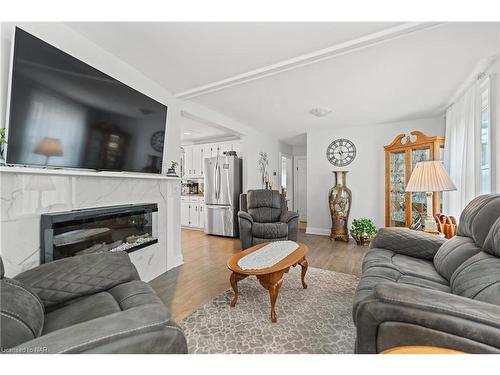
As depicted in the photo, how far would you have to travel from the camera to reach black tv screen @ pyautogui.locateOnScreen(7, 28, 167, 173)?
4.67 feet

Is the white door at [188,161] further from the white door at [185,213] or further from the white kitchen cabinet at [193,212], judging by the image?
the white door at [185,213]

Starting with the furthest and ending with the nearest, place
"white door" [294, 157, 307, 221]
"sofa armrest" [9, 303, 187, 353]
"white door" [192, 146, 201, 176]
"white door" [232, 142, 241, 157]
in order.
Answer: "white door" [294, 157, 307, 221] → "white door" [192, 146, 201, 176] → "white door" [232, 142, 241, 157] → "sofa armrest" [9, 303, 187, 353]

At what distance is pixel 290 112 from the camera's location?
3756 millimetres

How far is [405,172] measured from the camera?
3627mm

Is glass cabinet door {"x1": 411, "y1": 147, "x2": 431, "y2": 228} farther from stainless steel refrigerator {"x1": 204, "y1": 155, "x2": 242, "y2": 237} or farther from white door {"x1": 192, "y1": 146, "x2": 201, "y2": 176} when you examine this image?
white door {"x1": 192, "y1": 146, "x2": 201, "y2": 176}

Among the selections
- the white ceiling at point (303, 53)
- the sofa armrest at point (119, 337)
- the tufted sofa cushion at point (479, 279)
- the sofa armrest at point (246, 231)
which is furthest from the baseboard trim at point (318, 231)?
the sofa armrest at point (119, 337)

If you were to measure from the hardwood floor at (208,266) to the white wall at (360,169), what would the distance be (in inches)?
30.2

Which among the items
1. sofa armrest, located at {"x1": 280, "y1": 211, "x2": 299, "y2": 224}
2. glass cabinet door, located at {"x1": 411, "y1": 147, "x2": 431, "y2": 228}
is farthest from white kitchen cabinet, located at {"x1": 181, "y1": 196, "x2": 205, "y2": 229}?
glass cabinet door, located at {"x1": 411, "y1": 147, "x2": 431, "y2": 228}

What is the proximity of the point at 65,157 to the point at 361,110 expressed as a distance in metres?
3.90

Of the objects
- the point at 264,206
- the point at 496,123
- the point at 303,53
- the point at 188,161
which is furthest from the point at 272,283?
the point at 188,161

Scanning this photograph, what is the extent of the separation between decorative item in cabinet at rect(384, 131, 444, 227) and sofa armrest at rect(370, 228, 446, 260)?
60.7 inches

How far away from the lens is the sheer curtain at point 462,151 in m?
2.38
